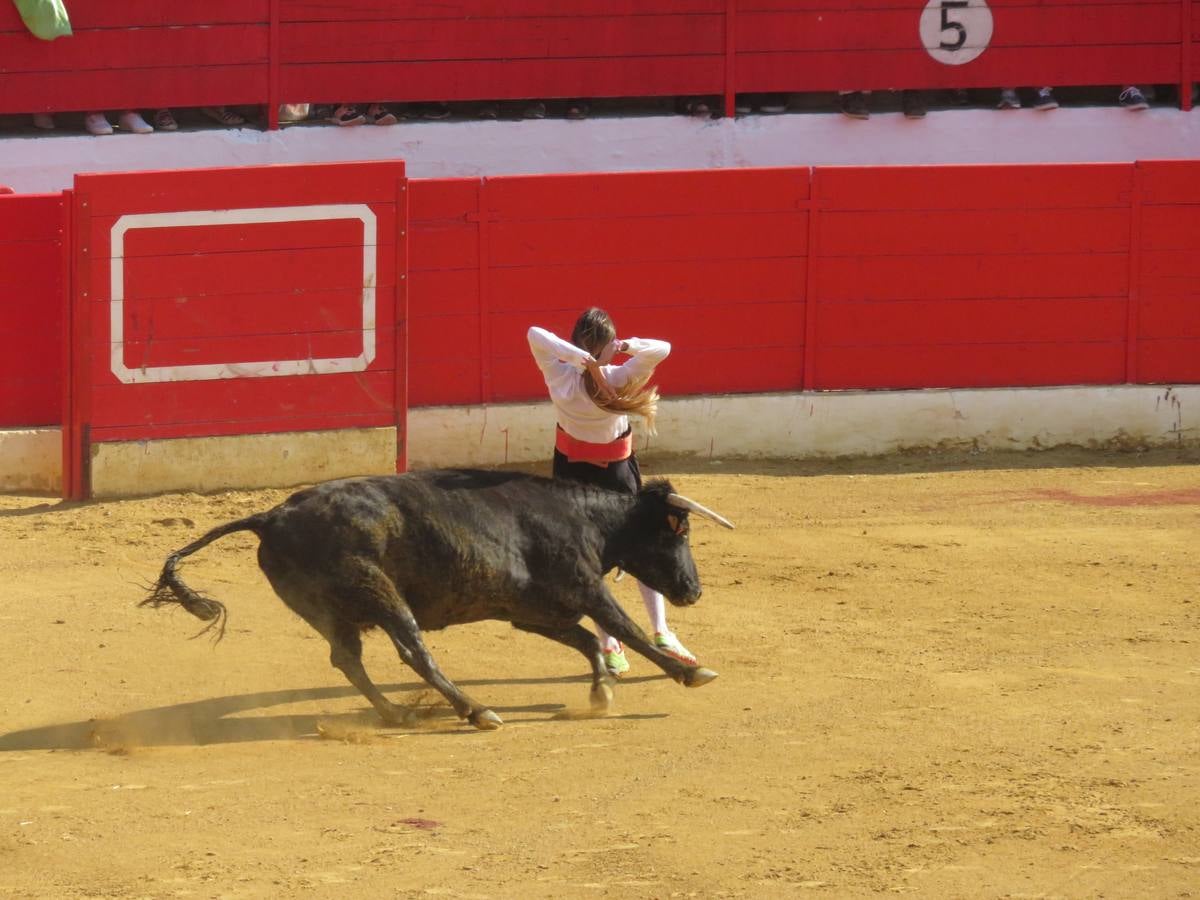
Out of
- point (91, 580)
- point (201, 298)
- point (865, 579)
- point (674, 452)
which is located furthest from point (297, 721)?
point (674, 452)

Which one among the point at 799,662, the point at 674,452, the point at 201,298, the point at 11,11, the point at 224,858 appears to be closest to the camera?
the point at 224,858

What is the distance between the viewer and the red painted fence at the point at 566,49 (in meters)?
13.5

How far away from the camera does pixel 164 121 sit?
13547 millimetres

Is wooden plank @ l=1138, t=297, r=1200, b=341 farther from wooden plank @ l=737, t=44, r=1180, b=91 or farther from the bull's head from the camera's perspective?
the bull's head

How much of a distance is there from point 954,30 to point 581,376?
28.8ft

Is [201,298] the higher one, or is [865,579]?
[201,298]

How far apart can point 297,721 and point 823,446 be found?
5.16 meters

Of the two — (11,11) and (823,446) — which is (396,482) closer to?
(823,446)

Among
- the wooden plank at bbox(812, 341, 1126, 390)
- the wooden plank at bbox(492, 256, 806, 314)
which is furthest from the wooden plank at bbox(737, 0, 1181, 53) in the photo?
the wooden plank at bbox(812, 341, 1126, 390)

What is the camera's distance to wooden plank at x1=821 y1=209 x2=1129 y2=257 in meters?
10.9

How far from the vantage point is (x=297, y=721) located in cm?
636

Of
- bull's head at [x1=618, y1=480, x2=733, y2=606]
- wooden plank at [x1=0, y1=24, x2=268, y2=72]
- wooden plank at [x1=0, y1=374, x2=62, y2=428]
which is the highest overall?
wooden plank at [x1=0, y1=24, x2=268, y2=72]

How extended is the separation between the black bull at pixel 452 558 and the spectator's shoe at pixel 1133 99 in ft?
29.7

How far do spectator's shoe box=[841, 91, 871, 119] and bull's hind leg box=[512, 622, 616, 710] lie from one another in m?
8.32
